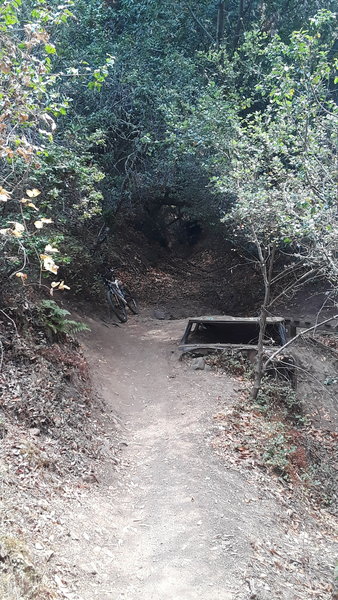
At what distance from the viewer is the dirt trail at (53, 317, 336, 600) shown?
4555mm

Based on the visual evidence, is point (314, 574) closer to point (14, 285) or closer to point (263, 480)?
point (263, 480)

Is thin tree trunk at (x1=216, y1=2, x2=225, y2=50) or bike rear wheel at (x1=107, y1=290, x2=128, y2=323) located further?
thin tree trunk at (x1=216, y1=2, x2=225, y2=50)

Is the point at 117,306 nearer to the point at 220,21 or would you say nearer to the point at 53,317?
the point at 53,317

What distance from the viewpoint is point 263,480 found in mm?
7461

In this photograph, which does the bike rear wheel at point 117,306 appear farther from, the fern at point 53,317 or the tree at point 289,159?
the fern at point 53,317

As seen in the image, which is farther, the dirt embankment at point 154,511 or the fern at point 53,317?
the fern at point 53,317

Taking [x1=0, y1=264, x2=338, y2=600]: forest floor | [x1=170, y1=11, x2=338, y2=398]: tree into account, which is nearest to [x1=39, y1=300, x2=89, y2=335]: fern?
[x1=0, y1=264, x2=338, y2=600]: forest floor

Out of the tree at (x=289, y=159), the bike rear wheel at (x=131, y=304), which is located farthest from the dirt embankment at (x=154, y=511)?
the bike rear wheel at (x=131, y=304)

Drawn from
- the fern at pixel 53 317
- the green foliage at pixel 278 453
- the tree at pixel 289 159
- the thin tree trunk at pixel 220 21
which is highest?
the thin tree trunk at pixel 220 21

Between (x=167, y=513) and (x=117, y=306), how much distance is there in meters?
10.7

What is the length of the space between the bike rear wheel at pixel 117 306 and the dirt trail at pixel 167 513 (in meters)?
5.28

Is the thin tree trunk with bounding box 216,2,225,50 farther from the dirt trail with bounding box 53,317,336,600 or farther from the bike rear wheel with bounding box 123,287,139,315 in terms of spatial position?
the dirt trail with bounding box 53,317,336,600

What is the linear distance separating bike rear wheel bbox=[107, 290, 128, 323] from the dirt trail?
528 centimetres

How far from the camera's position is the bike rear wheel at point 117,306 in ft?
51.5
